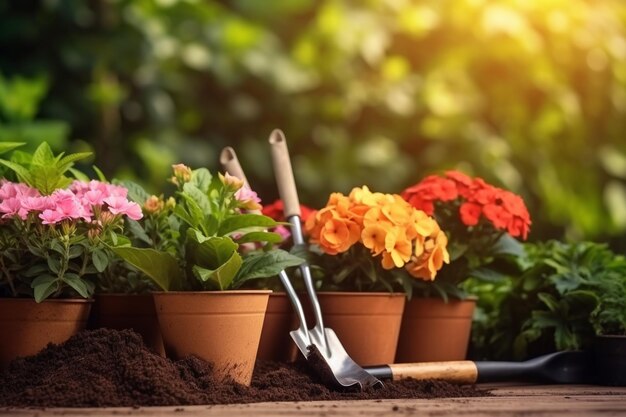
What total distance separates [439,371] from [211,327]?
0.46m

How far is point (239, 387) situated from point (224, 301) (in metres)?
0.14

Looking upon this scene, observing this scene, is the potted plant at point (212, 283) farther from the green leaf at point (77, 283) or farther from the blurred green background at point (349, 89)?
the blurred green background at point (349, 89)

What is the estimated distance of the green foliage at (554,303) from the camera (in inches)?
73.3

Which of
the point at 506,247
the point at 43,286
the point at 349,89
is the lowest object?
the point at 43,286

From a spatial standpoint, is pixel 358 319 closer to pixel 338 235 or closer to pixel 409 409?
pixel 338 235

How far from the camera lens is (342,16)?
3.41 metres

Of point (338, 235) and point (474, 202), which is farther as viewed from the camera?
point (474, 202)

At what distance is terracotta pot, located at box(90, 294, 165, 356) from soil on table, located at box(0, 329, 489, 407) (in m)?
0.17

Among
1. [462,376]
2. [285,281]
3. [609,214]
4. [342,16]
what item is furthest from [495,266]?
[609,214]

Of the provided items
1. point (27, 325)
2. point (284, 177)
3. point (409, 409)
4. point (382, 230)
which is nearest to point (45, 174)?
point (27, 325)

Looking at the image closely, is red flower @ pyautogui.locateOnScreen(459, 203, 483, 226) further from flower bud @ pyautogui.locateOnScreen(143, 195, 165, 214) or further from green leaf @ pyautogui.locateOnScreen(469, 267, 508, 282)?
flower bud @ pyautogui.locateOnScreen(143, 195, 165, 214)

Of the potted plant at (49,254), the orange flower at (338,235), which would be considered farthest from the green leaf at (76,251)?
the orange flower at (338,235)

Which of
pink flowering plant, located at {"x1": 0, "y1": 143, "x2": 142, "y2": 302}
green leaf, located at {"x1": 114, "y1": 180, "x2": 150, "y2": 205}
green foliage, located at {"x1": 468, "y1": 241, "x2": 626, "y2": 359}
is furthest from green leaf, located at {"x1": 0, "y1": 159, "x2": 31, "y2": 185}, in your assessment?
green foliage, located at {"x1": 468, "y1": 241, "x2": 626, "y2": 359}

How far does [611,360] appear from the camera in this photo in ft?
5.89
